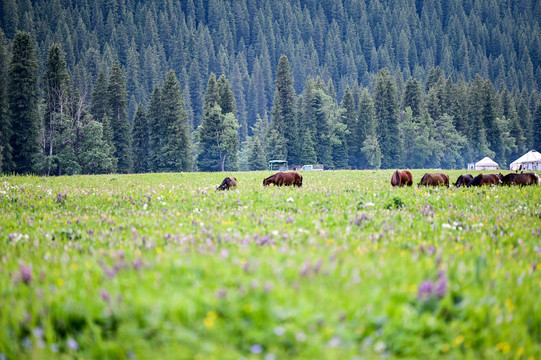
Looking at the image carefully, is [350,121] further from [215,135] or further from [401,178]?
[401,178]

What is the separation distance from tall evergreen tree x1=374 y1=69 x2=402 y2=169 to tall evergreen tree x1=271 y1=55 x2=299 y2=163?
23.0 m

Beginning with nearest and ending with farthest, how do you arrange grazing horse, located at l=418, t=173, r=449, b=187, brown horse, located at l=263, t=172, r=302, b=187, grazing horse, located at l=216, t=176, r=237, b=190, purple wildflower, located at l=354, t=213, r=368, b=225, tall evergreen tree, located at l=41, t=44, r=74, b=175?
purple wildflower, located at l=354, t=213, r=368, b=225 → grazing horse, located at l=216, t=176, r=237, b=190 → grazing horse, located at l=418, t=173, r=449, b=187 → brown horse, located at l=263, t=172, r=302, b=187 → tall evergreen tree, located at l=41, t=44, r=74, b=175

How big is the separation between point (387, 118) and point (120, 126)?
207ft

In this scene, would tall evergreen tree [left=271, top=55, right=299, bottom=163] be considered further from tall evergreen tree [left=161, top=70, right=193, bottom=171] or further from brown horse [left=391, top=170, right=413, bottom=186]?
brown horse [left=391, top=170, right=413, bottom=186]

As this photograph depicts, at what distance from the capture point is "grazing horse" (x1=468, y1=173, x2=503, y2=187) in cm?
1775

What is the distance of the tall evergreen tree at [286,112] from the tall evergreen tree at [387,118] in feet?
75.5

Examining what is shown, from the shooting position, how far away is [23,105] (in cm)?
5634

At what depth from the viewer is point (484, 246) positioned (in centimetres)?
661

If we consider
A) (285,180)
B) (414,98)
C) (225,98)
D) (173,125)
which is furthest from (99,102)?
(414,98)

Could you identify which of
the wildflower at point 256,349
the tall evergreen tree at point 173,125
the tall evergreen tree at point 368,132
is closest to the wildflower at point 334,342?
the wildflower at point 256,349

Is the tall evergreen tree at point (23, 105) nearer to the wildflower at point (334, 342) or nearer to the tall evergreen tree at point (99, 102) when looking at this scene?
the tall evergreen tree at point (99, 102)

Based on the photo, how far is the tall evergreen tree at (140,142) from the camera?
79.8 m

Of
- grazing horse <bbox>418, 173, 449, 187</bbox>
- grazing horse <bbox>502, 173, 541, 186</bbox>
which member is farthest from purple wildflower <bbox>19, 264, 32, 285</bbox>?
grazing horse <bbox>502, 173, 541, 186</bbox>

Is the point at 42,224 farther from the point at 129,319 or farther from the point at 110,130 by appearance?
the point at 110,130
